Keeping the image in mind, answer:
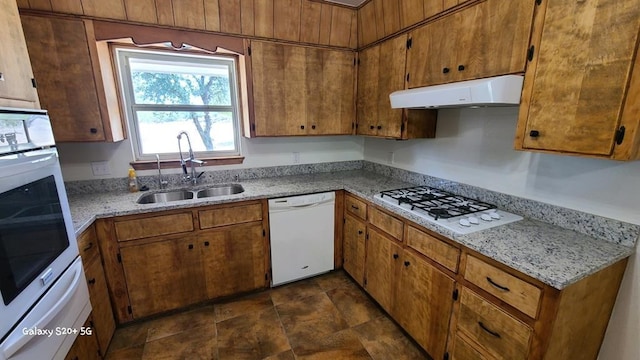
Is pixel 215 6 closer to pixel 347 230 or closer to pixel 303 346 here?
pixel 347 230

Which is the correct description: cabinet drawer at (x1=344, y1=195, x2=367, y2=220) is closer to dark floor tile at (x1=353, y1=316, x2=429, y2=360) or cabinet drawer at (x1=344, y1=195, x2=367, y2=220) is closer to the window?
dark floor tile at (x1=353, y1=316, x2=429, y2=360)

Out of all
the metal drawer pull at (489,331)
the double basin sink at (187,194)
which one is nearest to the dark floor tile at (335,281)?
the double basin sink at (187,194)

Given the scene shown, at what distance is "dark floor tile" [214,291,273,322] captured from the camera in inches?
84.5

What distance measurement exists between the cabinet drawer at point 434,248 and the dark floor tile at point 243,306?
1.33 m

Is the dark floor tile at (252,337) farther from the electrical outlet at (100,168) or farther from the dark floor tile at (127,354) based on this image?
the electrical outlet at (100,168)

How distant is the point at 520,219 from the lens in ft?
5.20

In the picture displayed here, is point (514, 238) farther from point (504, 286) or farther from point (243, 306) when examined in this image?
point (243, 306)

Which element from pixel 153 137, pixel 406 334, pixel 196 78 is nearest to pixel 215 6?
pixel 196 78

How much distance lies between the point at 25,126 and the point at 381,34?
2.34 m

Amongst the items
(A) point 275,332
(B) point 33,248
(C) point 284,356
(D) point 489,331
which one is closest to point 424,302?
(D) point 489,331

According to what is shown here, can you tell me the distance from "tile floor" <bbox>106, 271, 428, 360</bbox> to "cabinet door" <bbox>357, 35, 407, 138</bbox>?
1.53m

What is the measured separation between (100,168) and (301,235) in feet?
5.86

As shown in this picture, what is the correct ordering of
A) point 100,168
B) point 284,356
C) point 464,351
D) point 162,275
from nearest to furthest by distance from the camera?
point 464,351 < point 284,356 < point 162,275 < point 100,168

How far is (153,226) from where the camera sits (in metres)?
1.92
